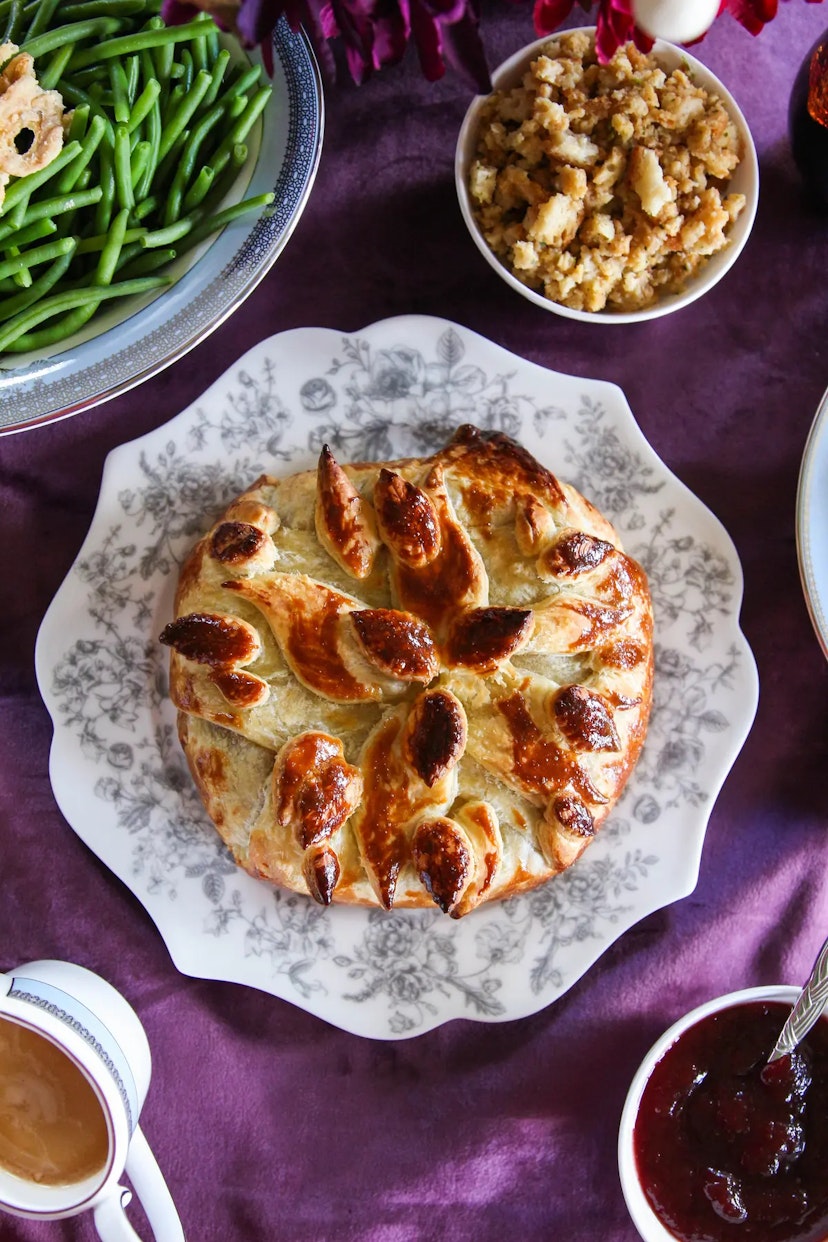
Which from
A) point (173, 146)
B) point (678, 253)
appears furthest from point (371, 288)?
point (678, 253)

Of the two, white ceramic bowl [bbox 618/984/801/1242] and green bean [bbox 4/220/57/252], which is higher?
green bean [bbox 4/220/57/252]

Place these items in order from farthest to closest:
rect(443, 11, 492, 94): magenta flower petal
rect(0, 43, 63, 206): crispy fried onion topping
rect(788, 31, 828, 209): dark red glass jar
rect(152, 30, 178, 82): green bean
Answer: rect(788, 31, 828, 209): dark red glass jar < rect(152, 30, 178, 82): green bean < rect(0, 43, 63, 206): crispy fried onion topping < rect(443, 11, 492, 94): magenta flower petal

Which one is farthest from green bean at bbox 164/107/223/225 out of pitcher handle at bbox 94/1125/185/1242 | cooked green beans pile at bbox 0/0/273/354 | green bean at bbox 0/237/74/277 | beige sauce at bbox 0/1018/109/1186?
pitcher handle at bbox 94/1125/185/1242

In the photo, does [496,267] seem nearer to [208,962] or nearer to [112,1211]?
[208,962]

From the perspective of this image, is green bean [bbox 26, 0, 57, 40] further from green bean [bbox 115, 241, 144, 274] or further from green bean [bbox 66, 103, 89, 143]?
green bean [bbox 115, 241, 144, 274]

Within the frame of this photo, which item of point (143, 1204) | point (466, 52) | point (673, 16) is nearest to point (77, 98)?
point (466, 52)

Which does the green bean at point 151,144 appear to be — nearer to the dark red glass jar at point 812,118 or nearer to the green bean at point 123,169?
the green bean at point 123,169
